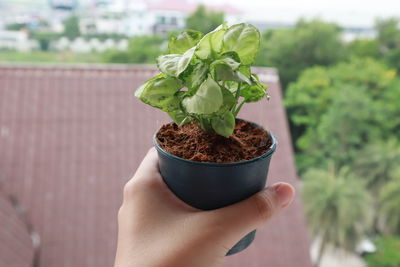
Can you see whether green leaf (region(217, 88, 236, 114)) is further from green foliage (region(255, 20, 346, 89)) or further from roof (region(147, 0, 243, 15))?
green foliage (region(255, 20, 346, 89))

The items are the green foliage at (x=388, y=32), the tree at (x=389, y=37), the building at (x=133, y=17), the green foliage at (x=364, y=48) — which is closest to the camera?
the building at (x=133, y=17)

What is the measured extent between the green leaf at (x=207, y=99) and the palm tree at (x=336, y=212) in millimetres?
4916

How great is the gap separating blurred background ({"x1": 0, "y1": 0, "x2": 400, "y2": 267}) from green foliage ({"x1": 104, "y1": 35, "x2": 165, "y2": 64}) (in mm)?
25

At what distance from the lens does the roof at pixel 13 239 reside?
1541mm

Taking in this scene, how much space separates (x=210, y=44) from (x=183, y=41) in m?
0.07

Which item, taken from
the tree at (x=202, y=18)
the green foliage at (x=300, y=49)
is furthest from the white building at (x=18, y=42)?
the green foliage at (x=300, y=49)

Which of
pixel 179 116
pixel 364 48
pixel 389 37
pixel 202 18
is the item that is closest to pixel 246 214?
pixel 179 116

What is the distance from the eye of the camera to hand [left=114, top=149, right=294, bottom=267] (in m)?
0.45

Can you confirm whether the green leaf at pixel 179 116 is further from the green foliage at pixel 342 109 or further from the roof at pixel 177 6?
the roof at pixel 177 6

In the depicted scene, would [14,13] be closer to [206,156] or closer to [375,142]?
[375,142]

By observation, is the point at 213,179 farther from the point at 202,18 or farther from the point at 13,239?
the point at 202,18

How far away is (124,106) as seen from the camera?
2.33 metres

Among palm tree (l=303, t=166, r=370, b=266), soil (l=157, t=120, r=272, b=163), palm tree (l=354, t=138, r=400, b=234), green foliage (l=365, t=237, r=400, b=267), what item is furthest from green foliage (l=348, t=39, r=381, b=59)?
soil (l=157, t=120, r=272, b=163)

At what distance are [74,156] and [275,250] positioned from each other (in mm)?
1289
